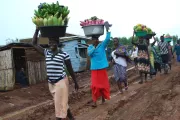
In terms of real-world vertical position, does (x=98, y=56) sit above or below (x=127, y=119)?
above

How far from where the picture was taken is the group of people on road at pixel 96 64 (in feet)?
20.2

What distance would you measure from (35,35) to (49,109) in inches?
133

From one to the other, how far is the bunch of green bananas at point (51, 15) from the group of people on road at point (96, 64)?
350 mm

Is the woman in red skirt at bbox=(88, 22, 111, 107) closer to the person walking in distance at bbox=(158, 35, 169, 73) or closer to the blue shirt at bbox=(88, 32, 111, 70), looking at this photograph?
the blue shirt at bbox=(88, 32, 111, 70)

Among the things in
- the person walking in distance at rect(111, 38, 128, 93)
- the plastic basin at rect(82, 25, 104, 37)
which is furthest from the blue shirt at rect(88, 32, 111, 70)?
the person walking in distance at rect(111, 38, 128, 93)

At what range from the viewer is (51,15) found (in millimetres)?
6148

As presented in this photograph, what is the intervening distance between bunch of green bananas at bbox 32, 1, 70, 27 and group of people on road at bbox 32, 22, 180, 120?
1.15 ft

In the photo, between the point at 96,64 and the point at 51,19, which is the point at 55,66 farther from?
the point at 96,64

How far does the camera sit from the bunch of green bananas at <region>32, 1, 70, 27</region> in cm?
605

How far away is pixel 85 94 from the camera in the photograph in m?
11.7

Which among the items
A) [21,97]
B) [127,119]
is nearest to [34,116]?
[127,119]

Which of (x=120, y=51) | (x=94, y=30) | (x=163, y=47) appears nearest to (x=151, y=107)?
(x=94, y=30)

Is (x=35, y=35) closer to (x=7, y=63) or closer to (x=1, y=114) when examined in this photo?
(x=1, y=114)

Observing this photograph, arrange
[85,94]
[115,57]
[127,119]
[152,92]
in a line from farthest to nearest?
[85,94], [115,57], [152,92], [127,119]
